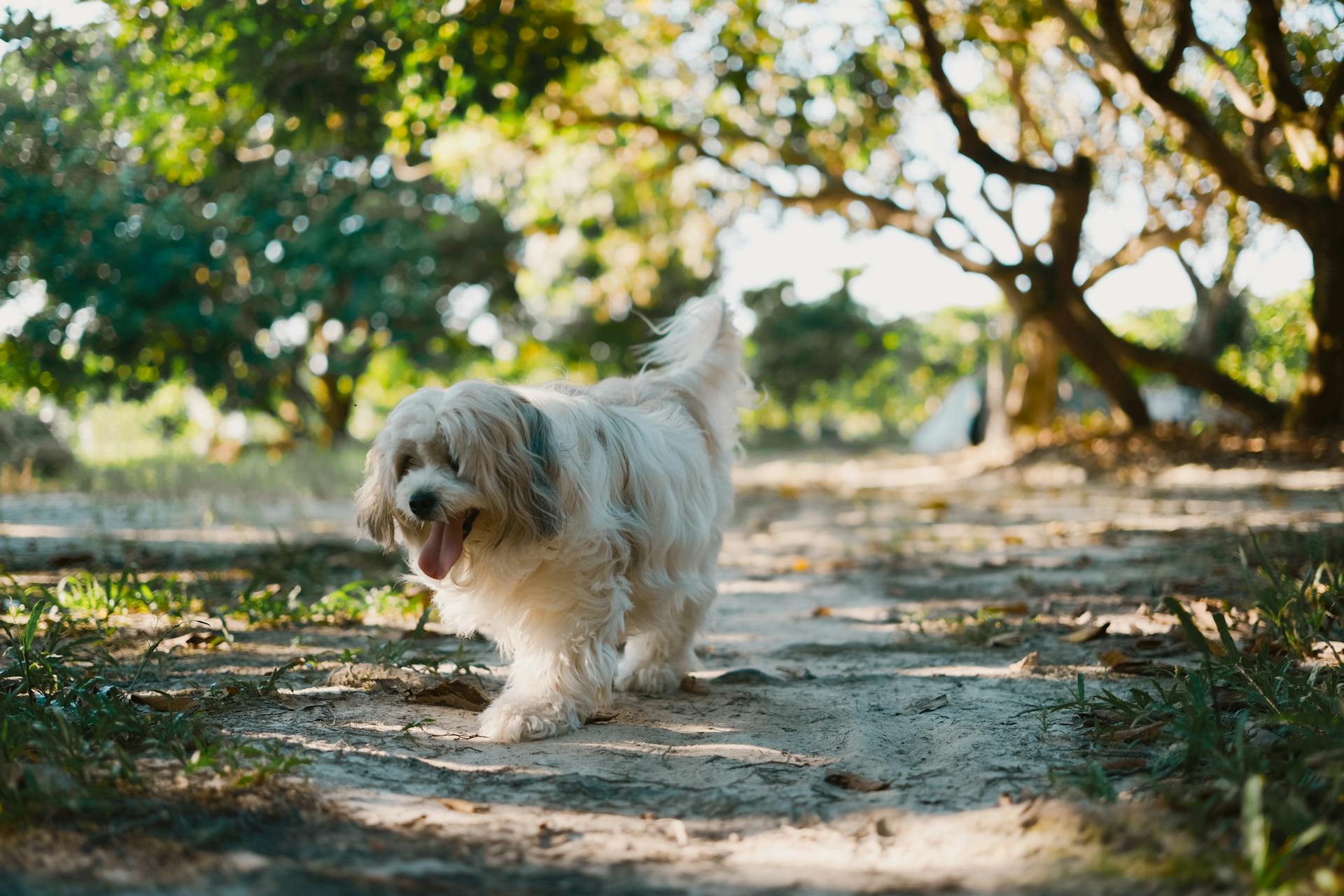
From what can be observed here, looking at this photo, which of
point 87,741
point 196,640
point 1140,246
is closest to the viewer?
point 87,741

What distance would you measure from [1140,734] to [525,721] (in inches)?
73.5

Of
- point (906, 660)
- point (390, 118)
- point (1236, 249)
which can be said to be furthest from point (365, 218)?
point (906, 660)

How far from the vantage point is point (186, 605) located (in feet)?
16.4

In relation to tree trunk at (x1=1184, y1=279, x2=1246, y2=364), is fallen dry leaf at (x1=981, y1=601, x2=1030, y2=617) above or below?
below

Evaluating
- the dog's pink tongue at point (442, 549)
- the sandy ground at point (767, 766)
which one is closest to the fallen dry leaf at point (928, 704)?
the sandy ground at point (767, 766)

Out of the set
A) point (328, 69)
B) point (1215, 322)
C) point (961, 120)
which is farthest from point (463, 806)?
point (1215, 322)

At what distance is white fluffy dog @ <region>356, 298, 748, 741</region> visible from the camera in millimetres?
3488

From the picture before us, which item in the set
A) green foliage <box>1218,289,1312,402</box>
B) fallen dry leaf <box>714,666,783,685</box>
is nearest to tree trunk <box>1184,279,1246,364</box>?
green foliage <box>1218,289,1312,402</box>

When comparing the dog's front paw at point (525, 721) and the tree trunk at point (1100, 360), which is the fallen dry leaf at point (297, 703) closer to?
the dog's front paw at point (525, 721)

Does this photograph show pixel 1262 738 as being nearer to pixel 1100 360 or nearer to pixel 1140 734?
pixel 1140 734

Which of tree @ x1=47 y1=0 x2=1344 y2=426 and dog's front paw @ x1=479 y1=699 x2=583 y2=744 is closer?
dog's front paw @ x1=479 y1=699 x2=583 y2=744

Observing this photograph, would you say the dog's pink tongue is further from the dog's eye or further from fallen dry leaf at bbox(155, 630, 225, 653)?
fallen dry leaf at bbox(155, 630, 225, 653)

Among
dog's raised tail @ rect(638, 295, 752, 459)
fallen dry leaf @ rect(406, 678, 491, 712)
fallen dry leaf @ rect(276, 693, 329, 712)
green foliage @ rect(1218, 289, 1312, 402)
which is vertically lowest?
fallen dry leaf @ rect(406, 678, 491, 712)

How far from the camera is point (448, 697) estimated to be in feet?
12.7
